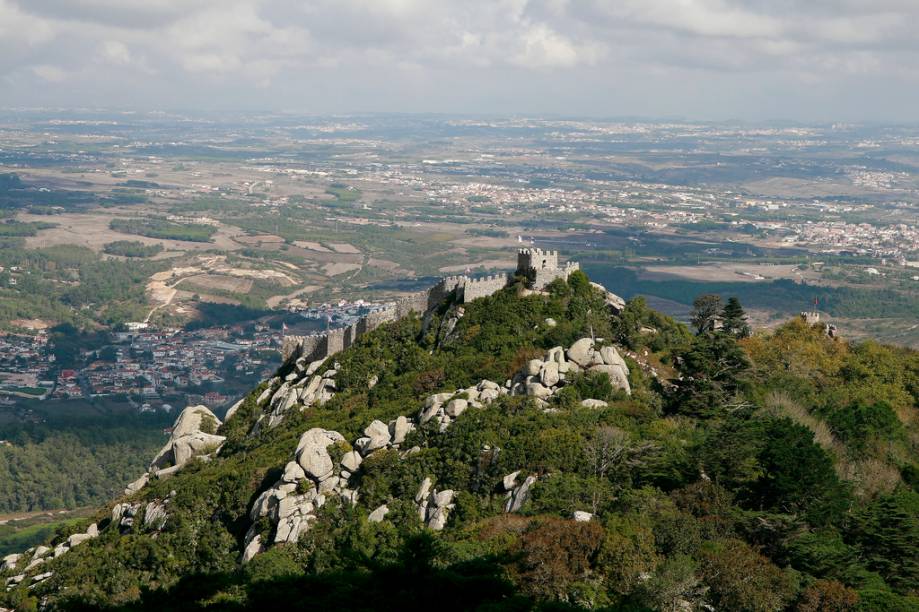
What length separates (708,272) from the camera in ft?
620

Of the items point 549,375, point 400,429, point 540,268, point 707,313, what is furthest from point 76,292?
point 549,375

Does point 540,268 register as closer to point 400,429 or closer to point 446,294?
point 446,294

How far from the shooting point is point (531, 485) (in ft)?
116

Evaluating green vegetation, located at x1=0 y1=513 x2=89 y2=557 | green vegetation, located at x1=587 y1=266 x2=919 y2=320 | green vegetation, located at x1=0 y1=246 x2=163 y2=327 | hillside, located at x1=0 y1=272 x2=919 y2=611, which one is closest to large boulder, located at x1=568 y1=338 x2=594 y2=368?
hillside, located at x1=0 y1=272 x2=919 y2=611

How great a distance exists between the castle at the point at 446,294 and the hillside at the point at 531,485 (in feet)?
2.84

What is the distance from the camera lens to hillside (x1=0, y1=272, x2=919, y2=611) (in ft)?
97.8

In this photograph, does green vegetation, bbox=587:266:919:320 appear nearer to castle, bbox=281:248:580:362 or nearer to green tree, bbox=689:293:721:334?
green tree, bbox=689:293:721:334

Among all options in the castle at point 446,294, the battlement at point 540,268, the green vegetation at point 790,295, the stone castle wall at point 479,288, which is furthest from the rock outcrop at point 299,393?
the green vegetation at point 790,295

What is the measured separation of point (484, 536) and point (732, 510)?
815cm

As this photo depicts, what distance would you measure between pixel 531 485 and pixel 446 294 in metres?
22.3

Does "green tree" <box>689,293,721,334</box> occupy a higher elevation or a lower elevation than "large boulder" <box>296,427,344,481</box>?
higher

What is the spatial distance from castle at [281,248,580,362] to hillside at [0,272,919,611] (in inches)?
34.1

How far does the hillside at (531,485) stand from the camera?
29.8 m

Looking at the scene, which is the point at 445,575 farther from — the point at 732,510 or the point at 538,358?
the point at 538,358
